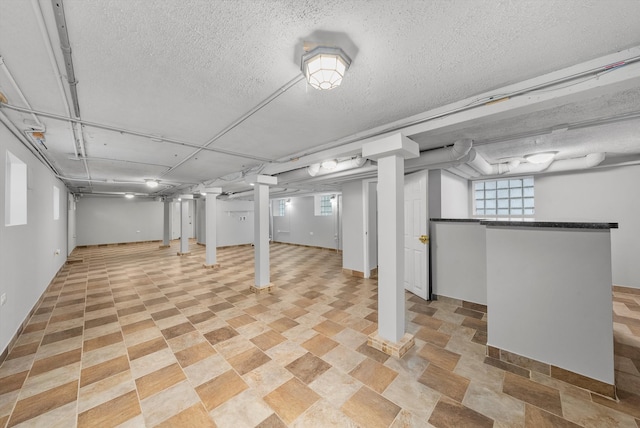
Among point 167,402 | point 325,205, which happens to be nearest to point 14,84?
point 167,402

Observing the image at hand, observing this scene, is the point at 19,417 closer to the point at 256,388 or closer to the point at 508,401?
the point at 256,388

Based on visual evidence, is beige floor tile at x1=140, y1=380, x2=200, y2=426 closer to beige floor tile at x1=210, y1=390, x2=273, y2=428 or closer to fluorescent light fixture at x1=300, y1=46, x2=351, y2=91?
beige floor tile at x1=210, y1=390, x2=273, y2=428

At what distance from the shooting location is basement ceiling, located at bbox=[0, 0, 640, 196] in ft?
3.96

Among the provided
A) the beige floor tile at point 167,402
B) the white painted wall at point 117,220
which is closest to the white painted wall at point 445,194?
the beige floor tile at point 167,402

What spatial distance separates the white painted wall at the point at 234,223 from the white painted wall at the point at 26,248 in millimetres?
5815

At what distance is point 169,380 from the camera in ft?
7.02

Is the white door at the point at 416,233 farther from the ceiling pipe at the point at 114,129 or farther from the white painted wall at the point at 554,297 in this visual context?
the ceiling pipe at the point at 114,129

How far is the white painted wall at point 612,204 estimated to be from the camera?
4.44 m

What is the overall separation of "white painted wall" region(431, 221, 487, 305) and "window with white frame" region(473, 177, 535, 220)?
10.0 feet

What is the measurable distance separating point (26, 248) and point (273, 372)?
4.18m

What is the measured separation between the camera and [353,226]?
19.0ft

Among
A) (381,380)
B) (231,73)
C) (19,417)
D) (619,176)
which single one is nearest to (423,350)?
(381,380)

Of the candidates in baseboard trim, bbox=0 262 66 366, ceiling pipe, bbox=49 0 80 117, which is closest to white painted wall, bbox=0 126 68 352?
baseboard trim, bbox=0 262 66 366

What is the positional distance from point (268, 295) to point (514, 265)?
380 centimetres
